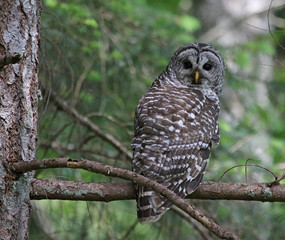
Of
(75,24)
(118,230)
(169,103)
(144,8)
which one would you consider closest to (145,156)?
(169,103)

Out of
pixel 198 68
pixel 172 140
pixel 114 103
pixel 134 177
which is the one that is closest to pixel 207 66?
pixel 198 68

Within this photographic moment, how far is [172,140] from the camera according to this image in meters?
3.22

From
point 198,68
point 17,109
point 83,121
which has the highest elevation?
point 198,68

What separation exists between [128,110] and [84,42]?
0.81 m

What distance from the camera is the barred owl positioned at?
3.02m

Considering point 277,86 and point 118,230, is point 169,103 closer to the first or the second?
point 118,230

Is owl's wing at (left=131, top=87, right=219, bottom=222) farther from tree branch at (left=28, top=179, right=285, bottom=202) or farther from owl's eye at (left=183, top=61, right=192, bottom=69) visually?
owl's eye at (left=183, top=61, right=192, bottom=69)

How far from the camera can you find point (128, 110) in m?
4.56

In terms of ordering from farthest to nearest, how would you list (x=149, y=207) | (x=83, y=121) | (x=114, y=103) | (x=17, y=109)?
(x=114, y=103)
(x=83, y=121)
(x=149, y=207)
(x=17, y=109)

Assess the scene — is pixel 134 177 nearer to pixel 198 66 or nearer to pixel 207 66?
pixel 198 66

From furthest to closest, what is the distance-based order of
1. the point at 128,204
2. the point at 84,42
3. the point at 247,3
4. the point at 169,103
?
1. the point at 247,3
2. the point at 128,204
3. the point at 84,42
4. the point at 169,103

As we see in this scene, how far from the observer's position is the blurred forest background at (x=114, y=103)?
3625mm

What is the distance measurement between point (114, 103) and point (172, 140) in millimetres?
1509

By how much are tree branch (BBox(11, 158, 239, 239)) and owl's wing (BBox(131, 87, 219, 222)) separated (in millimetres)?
792
